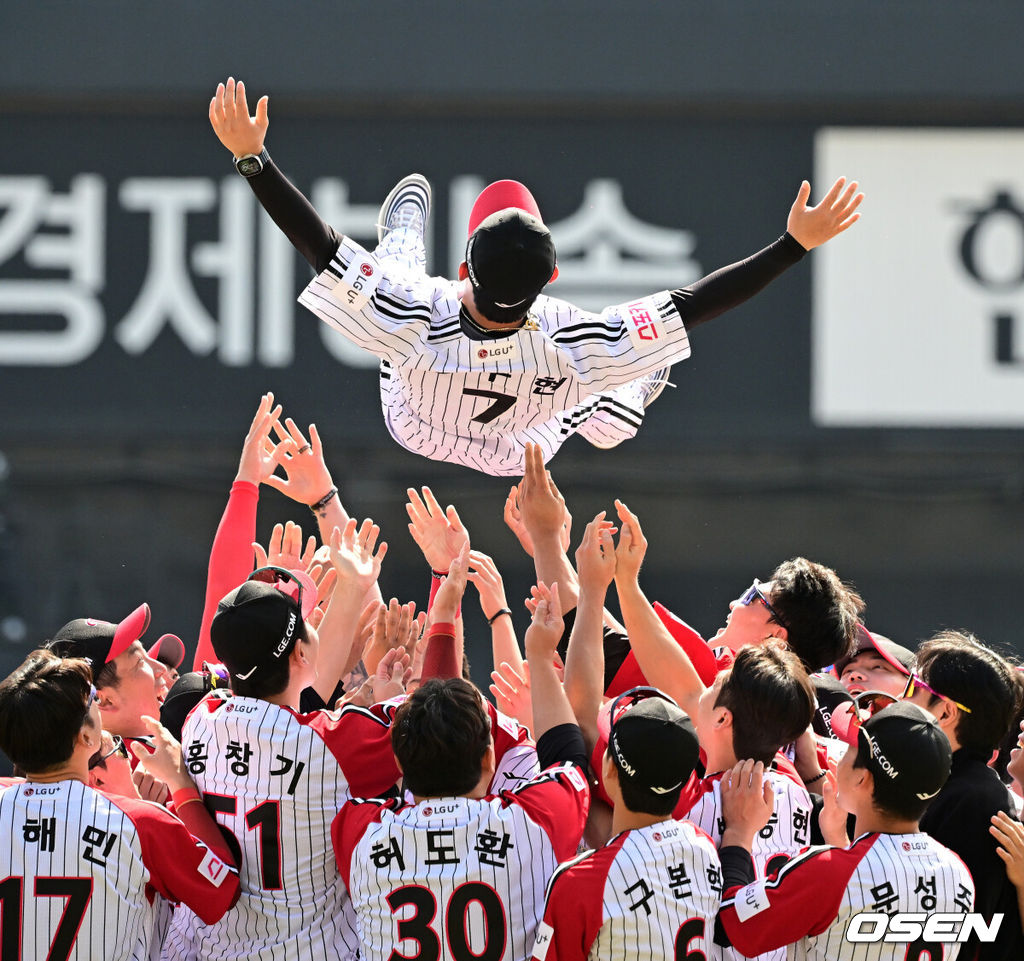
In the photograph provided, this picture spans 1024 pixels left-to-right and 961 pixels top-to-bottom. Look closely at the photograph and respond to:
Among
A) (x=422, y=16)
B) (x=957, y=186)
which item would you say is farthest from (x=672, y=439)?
(x=422, y=16)

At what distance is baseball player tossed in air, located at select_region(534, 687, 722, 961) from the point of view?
1.92m

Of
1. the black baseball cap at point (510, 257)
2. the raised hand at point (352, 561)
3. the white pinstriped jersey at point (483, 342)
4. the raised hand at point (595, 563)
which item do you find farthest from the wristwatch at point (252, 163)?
the raised hand at point (595, 563)

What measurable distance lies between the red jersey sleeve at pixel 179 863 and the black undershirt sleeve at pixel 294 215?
3.13 ft

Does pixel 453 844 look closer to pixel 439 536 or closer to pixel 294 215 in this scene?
pixel 439 536

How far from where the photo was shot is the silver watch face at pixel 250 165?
8.17 ft

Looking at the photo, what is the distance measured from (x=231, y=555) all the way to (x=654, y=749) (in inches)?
45.8

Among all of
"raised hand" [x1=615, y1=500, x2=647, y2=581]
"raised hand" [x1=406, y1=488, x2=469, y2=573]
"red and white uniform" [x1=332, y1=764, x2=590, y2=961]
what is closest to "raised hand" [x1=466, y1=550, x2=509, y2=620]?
"raised hand" [x1=406, y1=488, x2=469, y2=573]

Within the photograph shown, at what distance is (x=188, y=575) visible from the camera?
6109 mm

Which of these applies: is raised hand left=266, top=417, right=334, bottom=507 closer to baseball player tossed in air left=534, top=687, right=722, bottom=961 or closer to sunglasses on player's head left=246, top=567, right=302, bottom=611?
sunglasses on player's head left=246, top=567, right=302, bottom=611

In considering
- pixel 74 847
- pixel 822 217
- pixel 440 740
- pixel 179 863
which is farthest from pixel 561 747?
pixel 822 217

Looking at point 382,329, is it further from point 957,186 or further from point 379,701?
point 957,186

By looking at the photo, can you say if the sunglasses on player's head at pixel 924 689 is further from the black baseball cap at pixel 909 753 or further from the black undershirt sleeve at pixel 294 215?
the black undershirt sleeve at pixel 294 215

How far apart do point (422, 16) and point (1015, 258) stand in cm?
256

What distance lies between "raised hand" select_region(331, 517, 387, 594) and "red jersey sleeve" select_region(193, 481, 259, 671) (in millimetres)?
397
